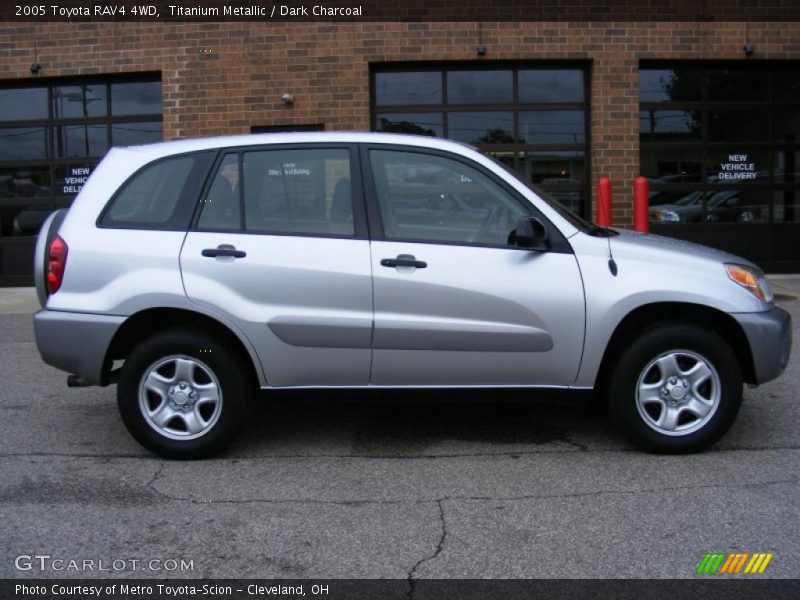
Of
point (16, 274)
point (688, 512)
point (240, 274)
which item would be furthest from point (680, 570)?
point (16, 274)

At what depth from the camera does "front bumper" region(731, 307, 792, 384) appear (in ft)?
15.2

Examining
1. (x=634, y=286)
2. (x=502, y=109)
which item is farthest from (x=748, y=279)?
(x=502, y=109)

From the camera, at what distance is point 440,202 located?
4.75 meters

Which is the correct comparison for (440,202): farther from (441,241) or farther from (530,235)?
(530,235)

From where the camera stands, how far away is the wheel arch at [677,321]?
471cm

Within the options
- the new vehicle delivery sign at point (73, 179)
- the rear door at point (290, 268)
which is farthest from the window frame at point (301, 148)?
the new vehicle delivery sign at point (73, 179)

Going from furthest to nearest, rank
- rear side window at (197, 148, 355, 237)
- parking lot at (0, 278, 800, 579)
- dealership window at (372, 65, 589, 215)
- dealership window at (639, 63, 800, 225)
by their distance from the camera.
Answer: dealership window at (639, 63, 800, 225)
dealership window at (372, 65, 589, 215)
rear side window at (197, 148, 355, 237)
parking lot at (0, 278, 800, 579)

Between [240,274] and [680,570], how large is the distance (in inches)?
106

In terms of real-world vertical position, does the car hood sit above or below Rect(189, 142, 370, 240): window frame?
below

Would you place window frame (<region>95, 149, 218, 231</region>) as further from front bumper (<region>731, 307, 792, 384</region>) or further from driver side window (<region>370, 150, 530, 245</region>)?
front bumper (<region>731, 307, 792, 384</region>)

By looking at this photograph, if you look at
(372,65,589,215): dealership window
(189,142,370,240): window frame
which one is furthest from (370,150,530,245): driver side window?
(372,65,589,215): dealership window

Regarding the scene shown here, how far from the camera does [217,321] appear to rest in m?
4.71

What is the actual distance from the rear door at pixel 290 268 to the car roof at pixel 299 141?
6.2 inches

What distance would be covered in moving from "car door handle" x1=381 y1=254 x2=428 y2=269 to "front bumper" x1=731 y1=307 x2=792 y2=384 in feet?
5.77
